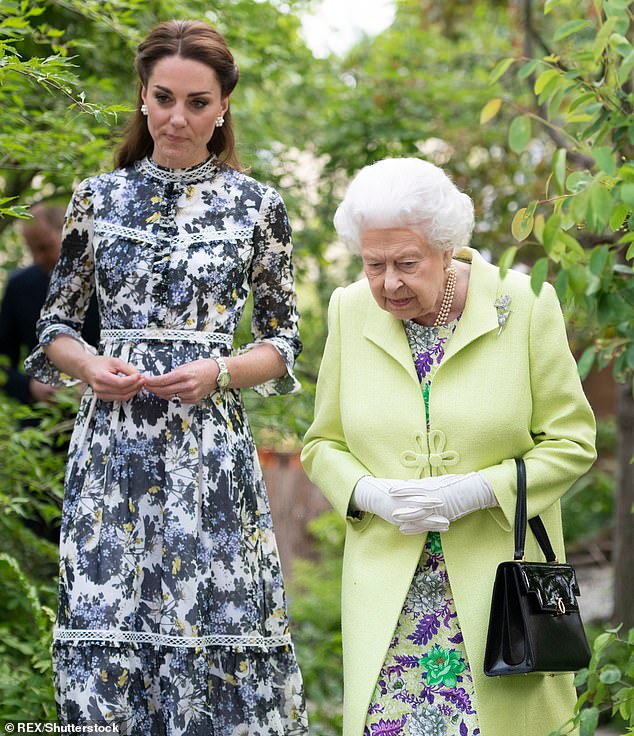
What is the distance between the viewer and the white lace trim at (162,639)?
10.7ft

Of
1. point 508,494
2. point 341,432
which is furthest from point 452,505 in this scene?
point 341,432

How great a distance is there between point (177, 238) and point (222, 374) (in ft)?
1.34

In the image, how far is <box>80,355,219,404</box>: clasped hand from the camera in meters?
3.28

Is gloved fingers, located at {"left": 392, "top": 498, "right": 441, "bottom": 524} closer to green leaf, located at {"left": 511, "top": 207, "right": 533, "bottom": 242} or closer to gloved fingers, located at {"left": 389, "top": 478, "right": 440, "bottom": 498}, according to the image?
gloved fingers, located at {"left": 389, "top": 478, "right": 440, "bottom": 498}

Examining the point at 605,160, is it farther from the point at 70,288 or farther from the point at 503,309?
the point at 70,288

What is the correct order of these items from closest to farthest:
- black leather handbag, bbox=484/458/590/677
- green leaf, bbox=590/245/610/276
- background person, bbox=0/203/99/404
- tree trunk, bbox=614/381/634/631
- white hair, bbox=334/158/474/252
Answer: green leaf, bbox=590/245/610/276
black leather handbag, bbox=484/458/590/677
white hair, bbox=334/158/474/252
background person, bbox=0/203/99/404
tree trunk, bbox=614/381/634/631

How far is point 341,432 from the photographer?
3438 millimetres

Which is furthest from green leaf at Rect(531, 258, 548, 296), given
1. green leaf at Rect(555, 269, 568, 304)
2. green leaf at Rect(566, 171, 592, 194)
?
green leaf at Rect(566, 171, 592, 194)

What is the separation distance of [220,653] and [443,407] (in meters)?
0.91

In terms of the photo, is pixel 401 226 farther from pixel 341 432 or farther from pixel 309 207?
pixel 309 207

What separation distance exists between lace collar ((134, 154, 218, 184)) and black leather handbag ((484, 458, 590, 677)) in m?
1.27

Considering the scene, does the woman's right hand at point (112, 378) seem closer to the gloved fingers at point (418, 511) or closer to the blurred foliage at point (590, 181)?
the gloved fingers at point (418, 511)

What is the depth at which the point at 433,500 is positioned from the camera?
9.98ft

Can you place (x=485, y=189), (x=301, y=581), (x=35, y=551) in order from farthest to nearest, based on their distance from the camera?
(x=301, y=581) → (x=485, y=189) → (x=35, y=551)
